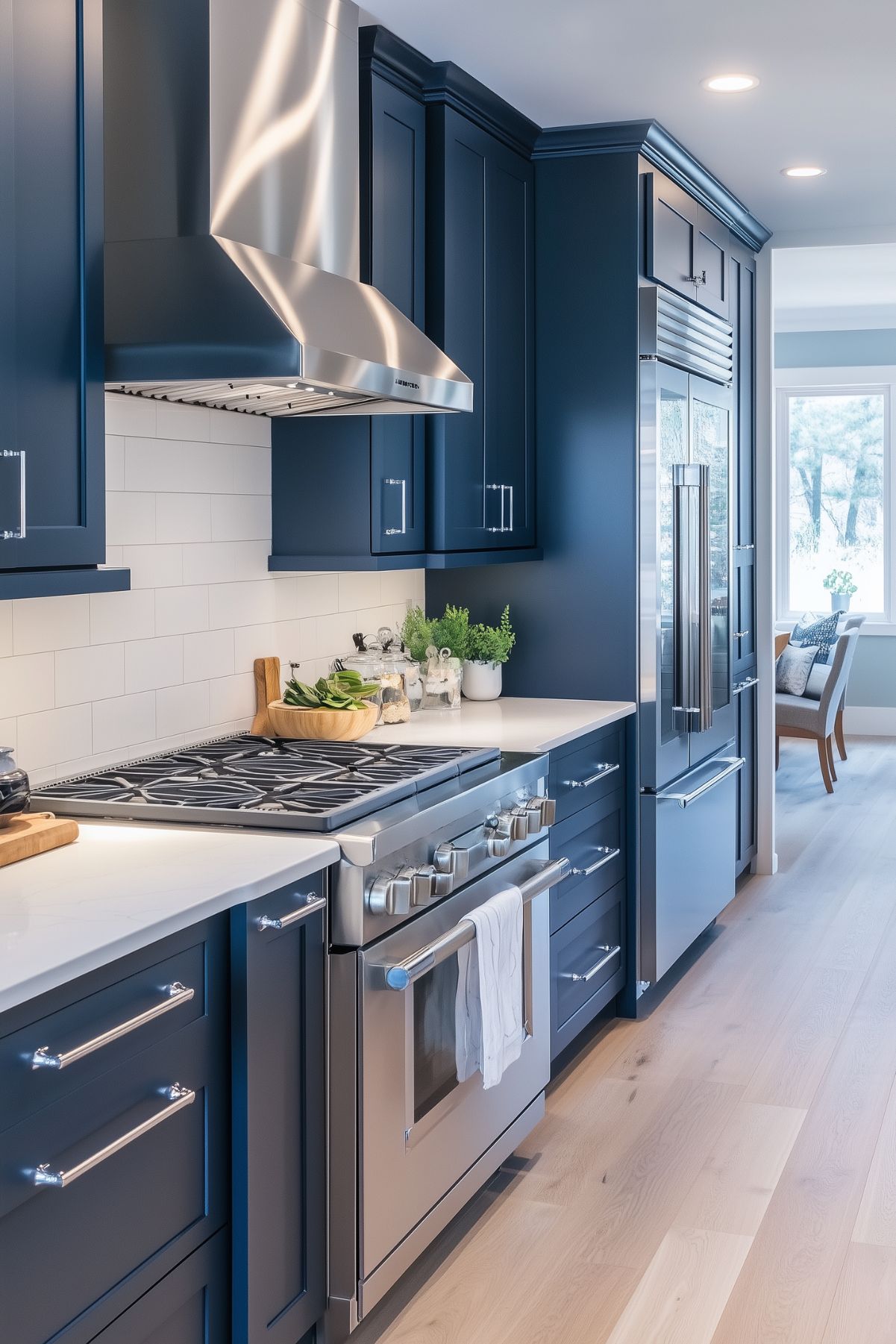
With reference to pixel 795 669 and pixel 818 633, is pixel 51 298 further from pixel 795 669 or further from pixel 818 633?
pixel 818 633

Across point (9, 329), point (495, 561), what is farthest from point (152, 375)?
point (495, 561)

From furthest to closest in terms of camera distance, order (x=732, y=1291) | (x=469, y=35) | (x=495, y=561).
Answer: (x=495, y=561) < (x=469, y=35) < (x=732, y=1291)

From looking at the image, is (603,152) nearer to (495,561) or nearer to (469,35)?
(469,35)

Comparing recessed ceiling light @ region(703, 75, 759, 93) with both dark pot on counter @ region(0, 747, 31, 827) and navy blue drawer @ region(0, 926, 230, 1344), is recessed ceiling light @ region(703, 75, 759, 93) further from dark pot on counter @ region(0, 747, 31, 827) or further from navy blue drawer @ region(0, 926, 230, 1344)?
navy blue drawer @ region(0, 926, 230, 1344)

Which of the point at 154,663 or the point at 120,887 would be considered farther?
the point at 154,663

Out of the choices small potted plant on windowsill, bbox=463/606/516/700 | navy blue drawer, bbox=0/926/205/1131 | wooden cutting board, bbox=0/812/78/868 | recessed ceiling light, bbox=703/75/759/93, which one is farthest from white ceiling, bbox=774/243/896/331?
navy blue drawer, bbox=0/926/205/1131

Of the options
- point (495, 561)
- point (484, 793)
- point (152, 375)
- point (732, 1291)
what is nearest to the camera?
point (152, 375)

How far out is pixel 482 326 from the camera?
12.3 ft

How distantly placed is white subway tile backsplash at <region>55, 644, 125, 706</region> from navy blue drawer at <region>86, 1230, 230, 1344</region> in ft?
3.68

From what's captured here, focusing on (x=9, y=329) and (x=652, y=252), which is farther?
(x=652, y=252)

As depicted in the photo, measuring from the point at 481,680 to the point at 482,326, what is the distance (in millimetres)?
1001

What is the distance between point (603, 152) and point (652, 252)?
31cm

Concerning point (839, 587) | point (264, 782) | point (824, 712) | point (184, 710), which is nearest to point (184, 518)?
point (184, 710)

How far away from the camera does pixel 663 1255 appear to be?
2.71m
